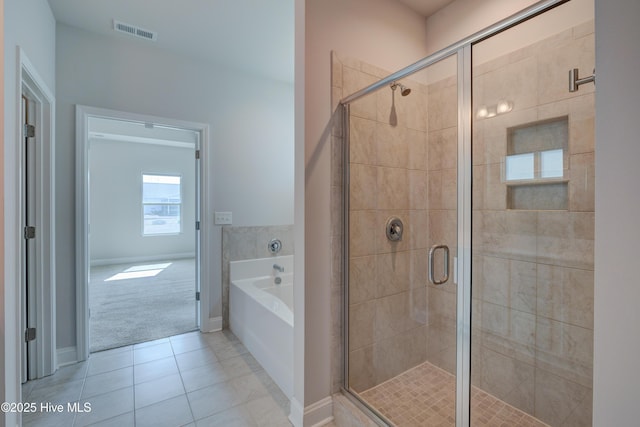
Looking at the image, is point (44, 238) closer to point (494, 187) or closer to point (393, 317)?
point (393, 317)

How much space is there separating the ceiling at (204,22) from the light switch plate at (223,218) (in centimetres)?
160

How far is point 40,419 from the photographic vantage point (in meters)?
1.71

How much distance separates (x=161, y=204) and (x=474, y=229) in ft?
24.0

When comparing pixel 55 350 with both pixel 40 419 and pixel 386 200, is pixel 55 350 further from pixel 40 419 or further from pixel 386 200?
pixel 386 200

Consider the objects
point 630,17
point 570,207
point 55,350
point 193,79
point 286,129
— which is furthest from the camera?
point 286,129

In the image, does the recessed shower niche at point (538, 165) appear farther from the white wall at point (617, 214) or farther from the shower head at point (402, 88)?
the white wall at point (617, 214)

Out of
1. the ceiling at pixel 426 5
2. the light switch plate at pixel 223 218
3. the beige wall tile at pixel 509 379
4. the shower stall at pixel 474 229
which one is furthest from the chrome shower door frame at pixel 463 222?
the light switch plate at pixel 223 218

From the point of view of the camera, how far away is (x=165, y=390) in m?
1.99

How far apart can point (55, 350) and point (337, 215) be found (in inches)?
98.0

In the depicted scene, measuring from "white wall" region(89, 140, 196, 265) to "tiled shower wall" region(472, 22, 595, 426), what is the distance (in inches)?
280

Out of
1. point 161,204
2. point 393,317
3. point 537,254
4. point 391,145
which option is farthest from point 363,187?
point 161,204

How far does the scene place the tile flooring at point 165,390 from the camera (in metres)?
1.71

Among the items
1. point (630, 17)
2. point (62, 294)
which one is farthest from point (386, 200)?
point (62, 294)

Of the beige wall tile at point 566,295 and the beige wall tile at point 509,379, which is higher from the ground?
the beige wall tile at point 566,295
